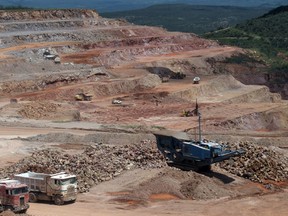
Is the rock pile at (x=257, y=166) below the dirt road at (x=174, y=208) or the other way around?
the other way around

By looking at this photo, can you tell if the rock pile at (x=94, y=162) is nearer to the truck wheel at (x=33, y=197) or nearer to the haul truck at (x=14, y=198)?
the truck wheel at (x=33, y=197)

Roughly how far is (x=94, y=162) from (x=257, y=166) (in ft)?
25.3

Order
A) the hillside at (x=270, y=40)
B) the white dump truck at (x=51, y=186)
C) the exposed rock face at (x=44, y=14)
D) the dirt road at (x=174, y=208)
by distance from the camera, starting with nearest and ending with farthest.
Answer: the dirt road at (x=174, y=208) < the white dump truck at (x=51, y=186) < the hillside at (x=270, y=40) < the exposed rock face at (x=44, y=14)

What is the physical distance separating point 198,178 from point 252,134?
1481 cm

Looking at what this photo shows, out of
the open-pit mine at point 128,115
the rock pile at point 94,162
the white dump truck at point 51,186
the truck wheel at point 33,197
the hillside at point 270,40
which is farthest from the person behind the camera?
the hillside at point 270,40

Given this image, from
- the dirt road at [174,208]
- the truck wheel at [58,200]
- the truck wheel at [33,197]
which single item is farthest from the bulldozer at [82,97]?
the truck wheel at [58,200]

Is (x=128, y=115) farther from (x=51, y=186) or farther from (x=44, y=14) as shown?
(x=44, y=14)

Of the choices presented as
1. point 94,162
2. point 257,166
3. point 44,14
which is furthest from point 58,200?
point 44,14

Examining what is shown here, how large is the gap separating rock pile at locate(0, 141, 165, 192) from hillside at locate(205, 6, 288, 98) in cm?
4826

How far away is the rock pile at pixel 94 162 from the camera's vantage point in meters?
32.8

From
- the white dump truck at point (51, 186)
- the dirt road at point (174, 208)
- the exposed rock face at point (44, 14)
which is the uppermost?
the exposed rock face at point (44, 14)

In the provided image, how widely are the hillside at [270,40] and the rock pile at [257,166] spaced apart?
152 feet

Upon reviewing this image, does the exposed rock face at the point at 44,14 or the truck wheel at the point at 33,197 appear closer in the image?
the truck wheel at the point at 33,197

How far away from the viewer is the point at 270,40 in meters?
112
